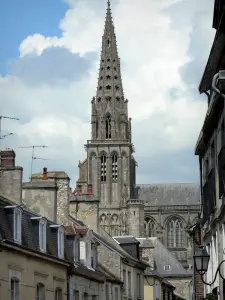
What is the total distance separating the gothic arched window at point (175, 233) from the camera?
430 feet

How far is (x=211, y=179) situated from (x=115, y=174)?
360 feet

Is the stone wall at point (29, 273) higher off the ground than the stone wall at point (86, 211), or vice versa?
the stone wall at point (86, 211)

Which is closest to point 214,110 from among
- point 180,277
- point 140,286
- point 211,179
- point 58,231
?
point 211,179

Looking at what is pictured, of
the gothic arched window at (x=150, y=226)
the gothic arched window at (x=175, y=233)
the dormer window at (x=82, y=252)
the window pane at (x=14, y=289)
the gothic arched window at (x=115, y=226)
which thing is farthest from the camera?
the gothic arched window at (x=150, y=226)

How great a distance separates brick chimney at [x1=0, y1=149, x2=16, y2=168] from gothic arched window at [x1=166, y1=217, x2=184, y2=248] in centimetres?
10207

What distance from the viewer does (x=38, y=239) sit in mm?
26734

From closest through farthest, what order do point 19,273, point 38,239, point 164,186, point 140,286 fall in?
point 19,273, point 38,239, point 140,286, point 164,186

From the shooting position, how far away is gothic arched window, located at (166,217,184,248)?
131 meters

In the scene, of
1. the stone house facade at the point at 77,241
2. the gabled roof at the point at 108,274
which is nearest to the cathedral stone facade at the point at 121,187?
the stone house facade at the point at 77,241

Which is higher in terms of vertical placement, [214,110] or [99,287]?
[214,110]

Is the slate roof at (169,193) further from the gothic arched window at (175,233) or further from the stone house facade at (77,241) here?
the stone house facade at (77,241)

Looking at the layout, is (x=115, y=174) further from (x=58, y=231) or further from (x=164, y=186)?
(x=58, y=231)

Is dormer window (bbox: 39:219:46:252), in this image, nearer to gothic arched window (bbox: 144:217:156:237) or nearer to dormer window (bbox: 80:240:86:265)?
dormer window (bbox: 80:240:86:265)

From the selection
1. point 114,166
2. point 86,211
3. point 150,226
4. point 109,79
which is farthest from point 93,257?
point 109,79
